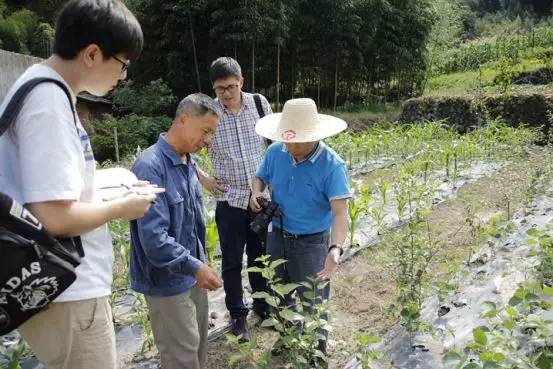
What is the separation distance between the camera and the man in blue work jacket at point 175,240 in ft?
6.07

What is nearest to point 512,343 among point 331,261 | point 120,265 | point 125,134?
point 331,261

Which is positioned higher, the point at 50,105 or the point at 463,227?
the point at 50,105

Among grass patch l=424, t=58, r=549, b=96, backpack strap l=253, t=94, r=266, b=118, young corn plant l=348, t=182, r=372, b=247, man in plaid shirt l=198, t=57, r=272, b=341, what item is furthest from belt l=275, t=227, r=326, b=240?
grass patch l=424, t=58, r=549, b=96

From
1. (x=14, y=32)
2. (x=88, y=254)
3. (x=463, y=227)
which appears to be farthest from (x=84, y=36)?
(x=14, y=32)

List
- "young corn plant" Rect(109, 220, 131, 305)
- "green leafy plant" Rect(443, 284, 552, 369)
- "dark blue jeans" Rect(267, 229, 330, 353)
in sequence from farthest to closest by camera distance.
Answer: "young corn plant" Rect(109, 220, 131, 305) → "dark blue jeans" Rect(267, 229, 330, 353) → "green leafy plant" Rect(443, 284, 552, 369)

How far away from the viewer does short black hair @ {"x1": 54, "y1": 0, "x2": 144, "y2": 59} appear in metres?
1.17

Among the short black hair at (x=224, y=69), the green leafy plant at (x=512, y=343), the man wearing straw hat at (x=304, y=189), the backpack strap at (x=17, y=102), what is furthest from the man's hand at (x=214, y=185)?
the backpack strap at (x=17, y=102)

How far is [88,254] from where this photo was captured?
1.30 meters

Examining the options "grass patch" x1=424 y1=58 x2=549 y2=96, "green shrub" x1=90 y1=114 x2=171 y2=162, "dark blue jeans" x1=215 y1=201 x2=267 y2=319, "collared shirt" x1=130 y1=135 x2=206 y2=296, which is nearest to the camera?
"collared shirt" x1=130 y1=135 x2=206 y2=296

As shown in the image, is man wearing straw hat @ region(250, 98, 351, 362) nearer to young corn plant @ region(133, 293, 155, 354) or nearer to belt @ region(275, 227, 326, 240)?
belt @ region(275, 227, 326, 240)

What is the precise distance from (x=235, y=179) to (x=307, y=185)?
62cm

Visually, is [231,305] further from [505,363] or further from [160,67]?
[160,67]

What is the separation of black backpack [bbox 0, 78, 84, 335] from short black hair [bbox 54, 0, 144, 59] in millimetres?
114

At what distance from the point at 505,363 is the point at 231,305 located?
1646mm
